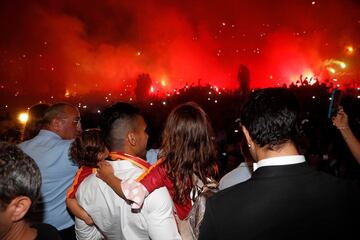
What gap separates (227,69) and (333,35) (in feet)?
29.6

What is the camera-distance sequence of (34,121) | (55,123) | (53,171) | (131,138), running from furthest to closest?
1. (34,121)
2. (55,123)
3. (53,171)
4. (131,138)

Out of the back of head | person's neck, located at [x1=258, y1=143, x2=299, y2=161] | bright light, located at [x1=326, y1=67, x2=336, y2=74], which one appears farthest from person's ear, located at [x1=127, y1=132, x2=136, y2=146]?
bright light, located at [x1=326, y1=67, x2=336, y2=74]

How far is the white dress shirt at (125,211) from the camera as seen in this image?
7.93 ft

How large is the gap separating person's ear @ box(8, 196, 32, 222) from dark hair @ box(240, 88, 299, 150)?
50.6 inches

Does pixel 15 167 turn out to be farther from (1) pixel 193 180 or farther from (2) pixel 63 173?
(2) pixel 63 173

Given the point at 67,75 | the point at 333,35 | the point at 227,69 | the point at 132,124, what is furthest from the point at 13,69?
the point at 333,35

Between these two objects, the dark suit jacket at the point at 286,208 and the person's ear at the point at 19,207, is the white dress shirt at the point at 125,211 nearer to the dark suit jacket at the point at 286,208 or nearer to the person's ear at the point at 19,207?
the dark suit jacket at the point at 286,208

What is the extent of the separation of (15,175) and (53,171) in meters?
2.25

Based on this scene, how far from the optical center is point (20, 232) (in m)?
1.71

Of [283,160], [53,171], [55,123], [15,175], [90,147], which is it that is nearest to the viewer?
[15,175]

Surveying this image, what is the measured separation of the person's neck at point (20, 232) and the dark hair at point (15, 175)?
14 cm

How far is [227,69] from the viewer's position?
2942 cm

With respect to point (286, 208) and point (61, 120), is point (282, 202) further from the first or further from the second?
point (61, 120)

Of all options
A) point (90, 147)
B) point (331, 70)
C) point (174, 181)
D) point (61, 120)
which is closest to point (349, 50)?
point (331, 70)
